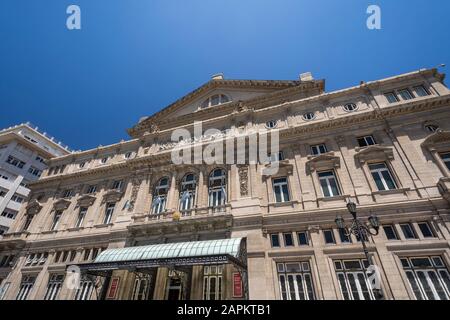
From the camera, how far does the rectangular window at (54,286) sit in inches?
757

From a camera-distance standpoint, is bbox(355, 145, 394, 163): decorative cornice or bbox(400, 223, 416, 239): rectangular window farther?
bbox(355, 145, 394, 163): decorative cornice

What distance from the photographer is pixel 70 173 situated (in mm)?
27703

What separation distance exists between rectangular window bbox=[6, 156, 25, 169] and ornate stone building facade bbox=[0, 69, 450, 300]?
26.2 meters

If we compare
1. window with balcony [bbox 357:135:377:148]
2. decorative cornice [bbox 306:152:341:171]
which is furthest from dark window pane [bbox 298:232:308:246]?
window with balcony [bbox 357:135:377:148]

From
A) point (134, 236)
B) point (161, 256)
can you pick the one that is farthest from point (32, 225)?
point (161, 256)

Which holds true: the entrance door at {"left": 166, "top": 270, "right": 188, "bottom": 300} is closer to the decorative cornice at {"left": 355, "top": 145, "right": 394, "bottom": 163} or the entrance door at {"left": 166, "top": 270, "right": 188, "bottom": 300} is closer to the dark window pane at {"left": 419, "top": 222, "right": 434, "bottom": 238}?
the dark window pane at {"left": 419, "top": 222, "right": 434, "bottom": 238}

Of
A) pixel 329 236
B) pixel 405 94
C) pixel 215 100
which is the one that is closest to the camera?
pixel 329 236

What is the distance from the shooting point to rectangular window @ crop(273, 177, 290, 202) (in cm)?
→ 1748

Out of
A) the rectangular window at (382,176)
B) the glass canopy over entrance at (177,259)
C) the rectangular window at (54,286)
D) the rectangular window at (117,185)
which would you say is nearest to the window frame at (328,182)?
the rectangular window at (382,176)

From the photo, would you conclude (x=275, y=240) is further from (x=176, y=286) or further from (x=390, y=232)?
(x=176, y=286)

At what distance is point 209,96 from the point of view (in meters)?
28.6

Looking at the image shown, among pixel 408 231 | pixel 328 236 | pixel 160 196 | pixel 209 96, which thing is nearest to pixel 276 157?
pixel 328 236

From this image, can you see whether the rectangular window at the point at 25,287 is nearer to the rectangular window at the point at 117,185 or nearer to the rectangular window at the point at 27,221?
the rectangular window at the point at 27,221

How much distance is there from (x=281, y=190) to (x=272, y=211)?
202 cm
